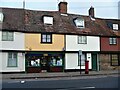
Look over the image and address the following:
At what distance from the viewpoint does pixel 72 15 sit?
40.0m

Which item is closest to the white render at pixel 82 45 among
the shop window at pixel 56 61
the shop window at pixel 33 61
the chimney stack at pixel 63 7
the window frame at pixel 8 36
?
the shop window at pixel 56 61

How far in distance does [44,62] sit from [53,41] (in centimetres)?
273

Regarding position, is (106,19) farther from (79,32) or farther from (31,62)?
(31,62)

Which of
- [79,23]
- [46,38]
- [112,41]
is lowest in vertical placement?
[112,41]

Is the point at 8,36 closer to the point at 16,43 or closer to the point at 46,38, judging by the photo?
the point at 16,43

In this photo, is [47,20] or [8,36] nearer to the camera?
[8,36]

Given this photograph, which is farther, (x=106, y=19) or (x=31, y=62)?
(x=106, y=19)

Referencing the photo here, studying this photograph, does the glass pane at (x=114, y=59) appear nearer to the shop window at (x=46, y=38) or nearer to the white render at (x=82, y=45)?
the white render at (x=82, y=45)

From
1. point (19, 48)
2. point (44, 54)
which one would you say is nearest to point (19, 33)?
point (19, 48)

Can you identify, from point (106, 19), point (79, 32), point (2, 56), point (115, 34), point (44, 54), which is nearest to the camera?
point (2, 56)

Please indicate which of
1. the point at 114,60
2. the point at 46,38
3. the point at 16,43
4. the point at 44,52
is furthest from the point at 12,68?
the point at 114,60

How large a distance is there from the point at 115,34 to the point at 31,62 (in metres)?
12.8

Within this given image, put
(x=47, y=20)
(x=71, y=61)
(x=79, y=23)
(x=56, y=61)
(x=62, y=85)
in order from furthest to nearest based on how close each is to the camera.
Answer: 1. (x=79, y=23)
2. (x=47, y=20)
3. (x=71, y=61)
4. (x=56, y=61)
5. (x=62, y=85)

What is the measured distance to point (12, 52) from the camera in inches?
1303
